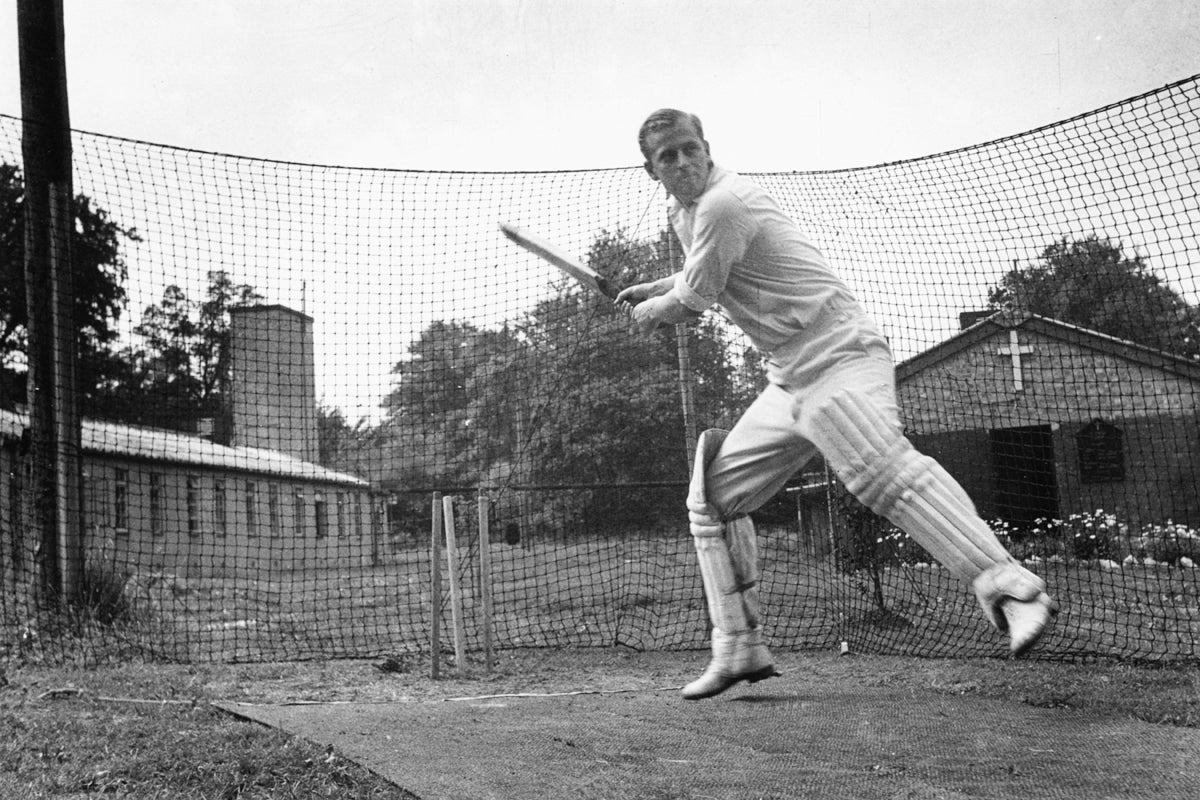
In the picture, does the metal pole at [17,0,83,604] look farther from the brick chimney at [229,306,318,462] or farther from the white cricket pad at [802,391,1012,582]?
the white cricket pad at [802,391,1012,582]

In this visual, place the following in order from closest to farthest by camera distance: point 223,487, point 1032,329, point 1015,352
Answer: point 1032,329 < point 1015,352 < point 223,487

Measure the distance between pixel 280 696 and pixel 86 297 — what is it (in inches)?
942

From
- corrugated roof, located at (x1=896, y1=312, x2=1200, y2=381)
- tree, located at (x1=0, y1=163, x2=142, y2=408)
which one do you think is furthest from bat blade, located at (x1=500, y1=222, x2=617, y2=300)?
tree, located at (x1=0, y1=163, x2=142, y2=408)

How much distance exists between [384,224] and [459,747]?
5.44 m

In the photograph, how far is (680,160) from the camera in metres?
2.76

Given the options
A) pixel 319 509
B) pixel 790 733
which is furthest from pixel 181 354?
pixel 790 733

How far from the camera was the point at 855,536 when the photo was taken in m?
8.49

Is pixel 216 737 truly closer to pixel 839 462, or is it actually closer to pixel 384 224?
pixel 839 462

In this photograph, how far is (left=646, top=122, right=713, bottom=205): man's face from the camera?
2730 millimetres

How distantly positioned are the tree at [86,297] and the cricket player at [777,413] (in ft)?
77.3

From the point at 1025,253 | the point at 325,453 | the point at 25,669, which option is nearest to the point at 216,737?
the point at 25,669

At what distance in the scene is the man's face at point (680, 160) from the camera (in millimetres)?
2730

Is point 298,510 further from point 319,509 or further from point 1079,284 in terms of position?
point 1079,284

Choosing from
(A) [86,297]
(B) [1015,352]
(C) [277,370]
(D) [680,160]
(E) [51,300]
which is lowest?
(D) [680,160]
